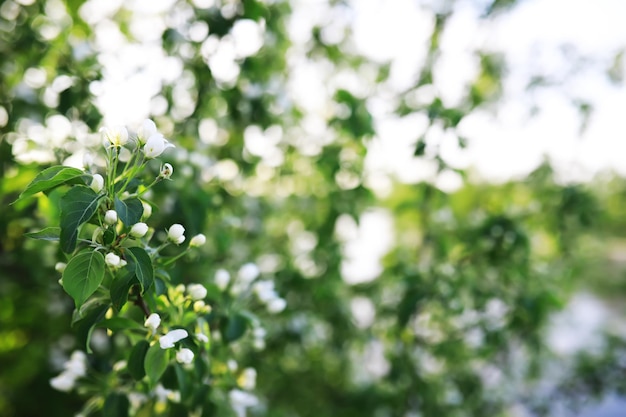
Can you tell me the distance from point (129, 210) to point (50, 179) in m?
0.11

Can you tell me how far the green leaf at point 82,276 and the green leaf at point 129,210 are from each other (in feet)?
0.24

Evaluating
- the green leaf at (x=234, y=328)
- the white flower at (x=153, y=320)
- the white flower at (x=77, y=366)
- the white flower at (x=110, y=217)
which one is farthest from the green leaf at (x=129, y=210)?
the white flower at (x=77, y=366)

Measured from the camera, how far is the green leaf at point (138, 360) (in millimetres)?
810

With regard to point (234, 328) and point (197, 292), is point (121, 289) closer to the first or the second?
point (197, 292)

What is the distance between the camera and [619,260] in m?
5.02

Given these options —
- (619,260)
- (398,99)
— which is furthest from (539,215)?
(619,260)

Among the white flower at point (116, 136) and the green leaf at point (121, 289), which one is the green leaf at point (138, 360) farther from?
the white flower at point (116, 136)

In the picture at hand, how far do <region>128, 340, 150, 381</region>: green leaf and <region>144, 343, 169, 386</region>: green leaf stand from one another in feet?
0.11

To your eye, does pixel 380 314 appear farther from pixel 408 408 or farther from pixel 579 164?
pixel 579 164

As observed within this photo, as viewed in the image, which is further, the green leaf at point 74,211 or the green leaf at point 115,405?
the green leaf at point 115,405

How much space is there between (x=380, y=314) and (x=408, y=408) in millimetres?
394

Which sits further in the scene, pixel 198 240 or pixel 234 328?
pixel 234 328

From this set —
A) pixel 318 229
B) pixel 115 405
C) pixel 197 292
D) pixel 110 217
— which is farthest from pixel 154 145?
pixel 318 229

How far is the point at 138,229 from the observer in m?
0.73
